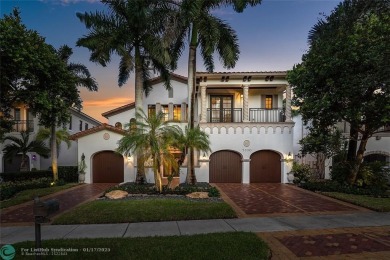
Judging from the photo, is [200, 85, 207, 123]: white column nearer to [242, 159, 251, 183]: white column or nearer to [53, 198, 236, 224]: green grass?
[242, 159, 251, 183]: white column

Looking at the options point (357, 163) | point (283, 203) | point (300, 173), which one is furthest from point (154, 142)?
point (357, 163)

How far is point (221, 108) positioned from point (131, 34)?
8598 millimetres

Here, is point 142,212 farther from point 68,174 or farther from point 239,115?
point 68,174

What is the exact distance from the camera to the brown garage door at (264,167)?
1725 centimetres

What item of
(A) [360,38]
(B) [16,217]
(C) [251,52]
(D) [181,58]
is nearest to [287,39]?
(C) [251,52]

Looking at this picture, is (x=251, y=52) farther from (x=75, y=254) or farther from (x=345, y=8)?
(x=75, y=254)

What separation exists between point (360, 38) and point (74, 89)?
1670 centimetres

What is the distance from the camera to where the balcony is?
1823cm

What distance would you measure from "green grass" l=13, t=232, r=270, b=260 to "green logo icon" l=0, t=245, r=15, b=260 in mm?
106

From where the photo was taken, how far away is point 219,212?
26.6 ft

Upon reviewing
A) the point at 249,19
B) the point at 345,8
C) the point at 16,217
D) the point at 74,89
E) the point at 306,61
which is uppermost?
the point at 249,19

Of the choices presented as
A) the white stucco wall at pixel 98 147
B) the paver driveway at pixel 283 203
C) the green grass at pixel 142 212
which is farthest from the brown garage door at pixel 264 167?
the white stucco wall at pixel 98 147

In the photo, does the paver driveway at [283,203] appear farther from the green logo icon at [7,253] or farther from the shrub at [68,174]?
the shrub at [68,174]

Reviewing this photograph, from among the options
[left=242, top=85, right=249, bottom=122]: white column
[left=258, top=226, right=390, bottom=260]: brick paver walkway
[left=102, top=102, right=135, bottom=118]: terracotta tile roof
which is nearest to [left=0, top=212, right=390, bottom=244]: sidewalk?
[left=258, top=226, right=390, bottom=260]: brick paver walkway
